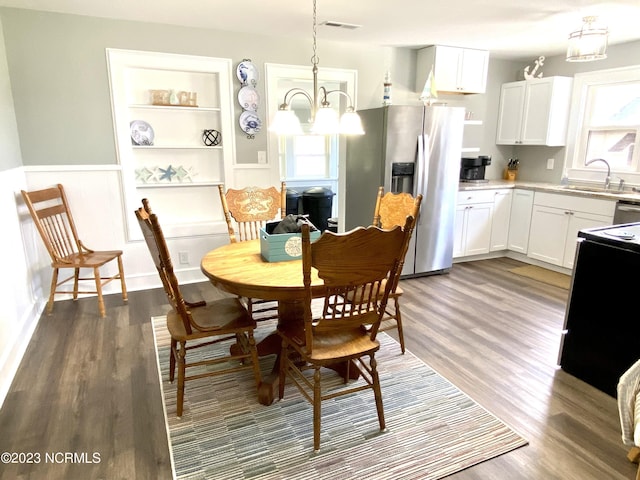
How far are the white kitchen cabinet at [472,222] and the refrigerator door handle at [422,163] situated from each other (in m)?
0.72

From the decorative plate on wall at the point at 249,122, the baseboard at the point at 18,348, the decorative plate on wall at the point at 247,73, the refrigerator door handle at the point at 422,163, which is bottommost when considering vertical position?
the baseboard at the point at 18,348

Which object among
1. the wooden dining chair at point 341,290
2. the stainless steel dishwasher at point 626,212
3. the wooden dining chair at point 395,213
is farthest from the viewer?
the stainless steel dishwasher at point 626,212

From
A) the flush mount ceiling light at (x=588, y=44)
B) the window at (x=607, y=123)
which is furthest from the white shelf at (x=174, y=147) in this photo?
the window at (x=607, y=123)

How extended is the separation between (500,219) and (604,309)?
275 centimetres

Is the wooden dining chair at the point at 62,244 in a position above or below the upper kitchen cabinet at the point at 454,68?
below

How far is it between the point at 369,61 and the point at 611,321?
11.2 feet

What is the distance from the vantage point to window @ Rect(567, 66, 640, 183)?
4285 mm

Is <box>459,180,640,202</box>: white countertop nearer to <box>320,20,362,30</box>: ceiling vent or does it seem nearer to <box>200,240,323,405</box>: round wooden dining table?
<box>320,20,362,30</box>: ceiling vent

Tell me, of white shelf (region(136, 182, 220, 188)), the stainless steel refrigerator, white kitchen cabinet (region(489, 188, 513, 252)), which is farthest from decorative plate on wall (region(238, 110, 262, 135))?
white kitchen cabinet (region(489, 188, 513, 252))

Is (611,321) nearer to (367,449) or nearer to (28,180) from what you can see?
(367,449)

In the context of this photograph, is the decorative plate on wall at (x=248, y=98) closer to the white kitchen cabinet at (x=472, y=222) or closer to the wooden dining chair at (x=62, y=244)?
the wooden dining chair at (x=62, y=244)

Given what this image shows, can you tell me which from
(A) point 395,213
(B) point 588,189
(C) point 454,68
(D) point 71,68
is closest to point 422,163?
(C) point 454,68

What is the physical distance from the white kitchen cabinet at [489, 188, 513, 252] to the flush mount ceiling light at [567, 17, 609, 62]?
188cm

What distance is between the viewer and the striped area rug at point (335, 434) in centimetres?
179
